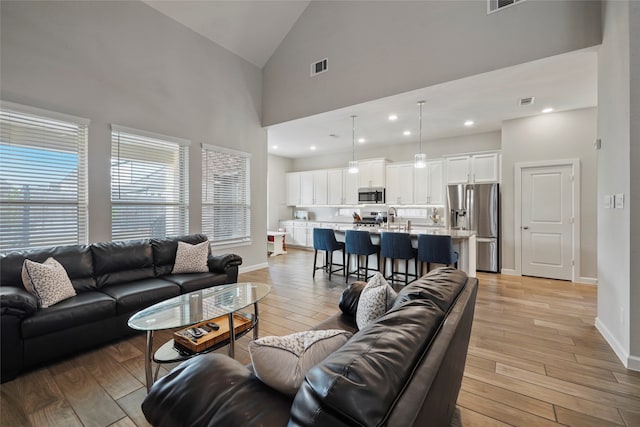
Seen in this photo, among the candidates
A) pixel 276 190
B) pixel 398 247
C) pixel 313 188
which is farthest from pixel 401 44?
pixel 276 190

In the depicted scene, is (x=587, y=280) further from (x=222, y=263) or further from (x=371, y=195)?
(x=222, y=263)

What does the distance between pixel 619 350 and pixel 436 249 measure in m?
1.84

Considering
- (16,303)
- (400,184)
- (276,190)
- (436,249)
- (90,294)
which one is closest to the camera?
(16,303)

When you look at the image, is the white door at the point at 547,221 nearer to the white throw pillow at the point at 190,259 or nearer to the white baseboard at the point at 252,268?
the white baseboard at the point at 252,268

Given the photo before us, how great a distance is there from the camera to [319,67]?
489cm

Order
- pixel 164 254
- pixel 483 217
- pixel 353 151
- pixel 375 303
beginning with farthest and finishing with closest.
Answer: pixel 353 151 < pixel 483 217 < pixel 164 254 < pixel 375 303

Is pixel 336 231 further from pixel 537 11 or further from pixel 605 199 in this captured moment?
pixel 537 11

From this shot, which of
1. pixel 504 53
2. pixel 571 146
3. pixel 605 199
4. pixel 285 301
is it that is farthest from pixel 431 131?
pixel 285 301

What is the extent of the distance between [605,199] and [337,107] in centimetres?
354

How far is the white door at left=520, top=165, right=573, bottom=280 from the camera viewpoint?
478 cm

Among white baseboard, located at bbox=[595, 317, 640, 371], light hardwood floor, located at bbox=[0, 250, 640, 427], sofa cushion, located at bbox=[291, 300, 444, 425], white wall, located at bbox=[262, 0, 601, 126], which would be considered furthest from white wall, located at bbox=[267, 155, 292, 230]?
sofa cushion, located at bbox=[291, 300, 444, 425]

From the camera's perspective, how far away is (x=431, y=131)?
6.18 meters

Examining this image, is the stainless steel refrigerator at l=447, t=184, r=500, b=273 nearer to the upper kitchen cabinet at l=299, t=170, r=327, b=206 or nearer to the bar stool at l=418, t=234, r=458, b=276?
the bar stool at l=418, t=234, r=458, b=276

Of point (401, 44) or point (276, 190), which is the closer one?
point (401, 44)
